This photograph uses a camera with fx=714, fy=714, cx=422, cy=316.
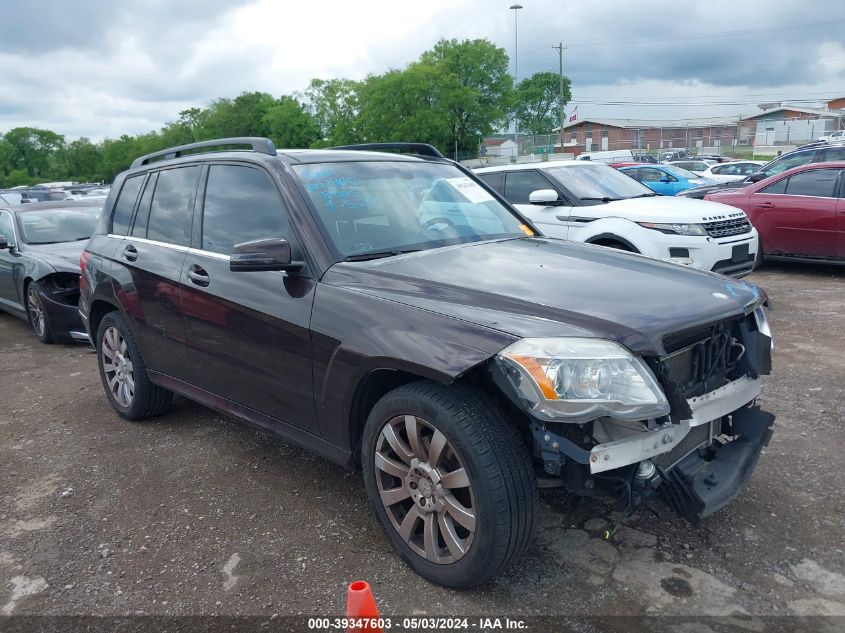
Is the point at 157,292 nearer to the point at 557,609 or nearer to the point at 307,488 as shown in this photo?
the point at 307,488

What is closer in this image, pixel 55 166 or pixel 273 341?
pixel 273 341

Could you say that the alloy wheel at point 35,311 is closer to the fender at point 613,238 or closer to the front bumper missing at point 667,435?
the fender at point 613,238

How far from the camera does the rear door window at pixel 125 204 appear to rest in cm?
498

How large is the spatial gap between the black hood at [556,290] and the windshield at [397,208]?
0.16m

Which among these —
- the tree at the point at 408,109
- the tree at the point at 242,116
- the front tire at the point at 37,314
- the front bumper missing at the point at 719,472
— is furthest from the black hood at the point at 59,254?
the tree at the point at 242,116

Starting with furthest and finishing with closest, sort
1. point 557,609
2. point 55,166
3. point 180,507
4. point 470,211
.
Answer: point 55,166 < point 470,211 < point 180,507 < point 557,609

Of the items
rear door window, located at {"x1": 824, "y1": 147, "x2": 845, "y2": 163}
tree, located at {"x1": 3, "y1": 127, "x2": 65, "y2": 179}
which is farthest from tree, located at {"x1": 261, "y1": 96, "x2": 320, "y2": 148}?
rear door window, located at {"x1": 824, "y1": 147, "x2": 845, "y2": 163}

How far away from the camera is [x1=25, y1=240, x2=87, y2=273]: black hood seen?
7.58 meters

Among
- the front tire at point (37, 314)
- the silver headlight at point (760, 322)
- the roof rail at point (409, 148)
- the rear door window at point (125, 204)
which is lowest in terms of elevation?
the front tire at point (37, 314)

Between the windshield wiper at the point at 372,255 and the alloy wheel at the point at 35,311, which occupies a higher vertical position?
the windshield wiper at the point at 372,255

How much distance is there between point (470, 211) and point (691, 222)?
3867 millimetres

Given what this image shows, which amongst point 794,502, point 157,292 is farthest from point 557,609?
point 157,292

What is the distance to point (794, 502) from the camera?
11.6ft

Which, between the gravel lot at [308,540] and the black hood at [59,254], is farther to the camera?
the black hood at [59,254]
